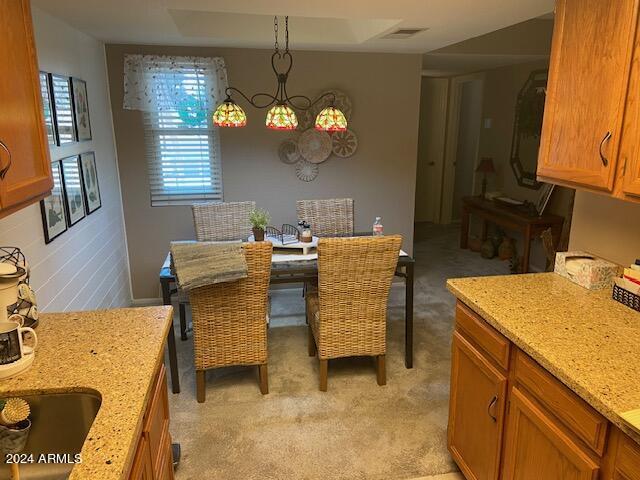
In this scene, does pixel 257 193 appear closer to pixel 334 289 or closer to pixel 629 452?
pixel 334 289

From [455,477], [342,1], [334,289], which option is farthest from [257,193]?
[455,477]

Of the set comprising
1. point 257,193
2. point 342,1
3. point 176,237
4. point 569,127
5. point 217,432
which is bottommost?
point 217,432

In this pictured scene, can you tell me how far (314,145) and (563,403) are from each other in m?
3.17

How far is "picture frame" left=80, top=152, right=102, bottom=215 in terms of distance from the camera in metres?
2.94

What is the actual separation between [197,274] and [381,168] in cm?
242

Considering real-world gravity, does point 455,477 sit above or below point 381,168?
below

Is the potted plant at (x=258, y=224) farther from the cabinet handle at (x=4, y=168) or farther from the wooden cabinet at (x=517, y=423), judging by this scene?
the cabinet handle at (x=4, y=168)

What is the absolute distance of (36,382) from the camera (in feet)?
4.51

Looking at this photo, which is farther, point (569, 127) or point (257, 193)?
point (257, 193)

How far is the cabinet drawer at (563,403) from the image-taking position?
50.6 inches

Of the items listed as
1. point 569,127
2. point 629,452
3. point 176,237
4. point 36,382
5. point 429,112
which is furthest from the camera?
point 429,112

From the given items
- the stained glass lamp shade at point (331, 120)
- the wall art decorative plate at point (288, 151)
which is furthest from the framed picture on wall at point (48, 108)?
the wall art decorative plate at point (288, 151)

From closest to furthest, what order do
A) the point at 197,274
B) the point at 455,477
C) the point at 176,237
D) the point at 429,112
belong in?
the point at 455,477 < the point at 197,274 < the point at 176,237 < the point at 429,112

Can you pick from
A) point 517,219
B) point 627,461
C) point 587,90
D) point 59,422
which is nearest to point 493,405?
point 627,461
